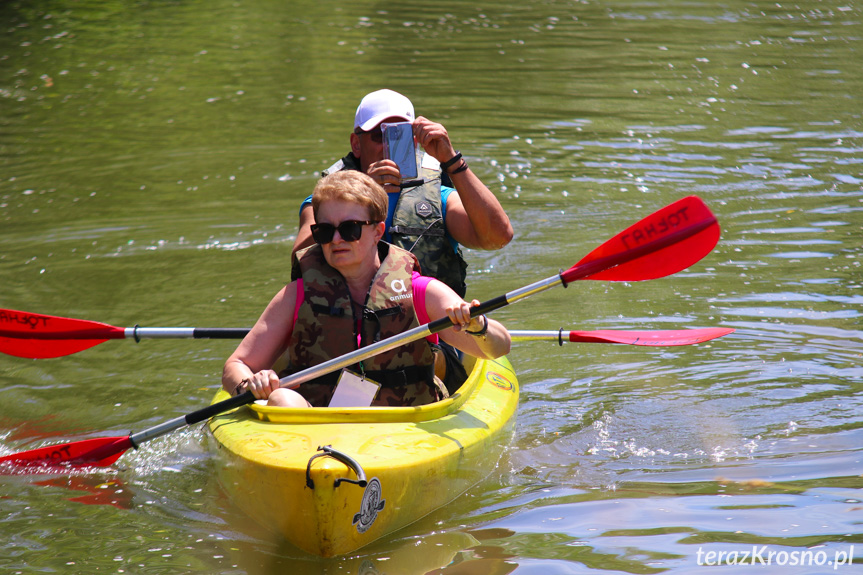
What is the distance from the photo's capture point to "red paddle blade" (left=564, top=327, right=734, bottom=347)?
4238 millimetres

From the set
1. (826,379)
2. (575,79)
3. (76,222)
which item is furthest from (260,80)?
(826,379)

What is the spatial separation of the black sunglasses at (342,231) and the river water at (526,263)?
3.66ft

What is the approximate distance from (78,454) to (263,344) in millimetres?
1015

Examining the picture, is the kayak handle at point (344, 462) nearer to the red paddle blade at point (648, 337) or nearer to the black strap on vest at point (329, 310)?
the black strap on vest at point (329, 310)

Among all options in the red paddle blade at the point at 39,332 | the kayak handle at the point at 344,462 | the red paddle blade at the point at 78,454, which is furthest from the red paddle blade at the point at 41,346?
the kayak handle at the point at 344,462

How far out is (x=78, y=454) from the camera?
3.83 m

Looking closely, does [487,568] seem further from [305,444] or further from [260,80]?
[260,80]

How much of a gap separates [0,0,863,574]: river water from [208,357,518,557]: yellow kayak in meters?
0.16

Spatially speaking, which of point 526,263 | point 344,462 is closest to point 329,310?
point 344,462

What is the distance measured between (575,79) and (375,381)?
9.19 metres

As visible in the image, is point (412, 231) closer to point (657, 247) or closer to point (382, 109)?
point (382, 109)

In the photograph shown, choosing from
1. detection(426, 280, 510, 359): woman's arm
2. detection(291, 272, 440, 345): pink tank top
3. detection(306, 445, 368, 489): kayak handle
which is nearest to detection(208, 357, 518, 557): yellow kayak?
detection(306, 445, 368, 489): kayak handle

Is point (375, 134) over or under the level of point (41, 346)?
over

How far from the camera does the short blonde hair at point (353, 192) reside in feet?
11.1
